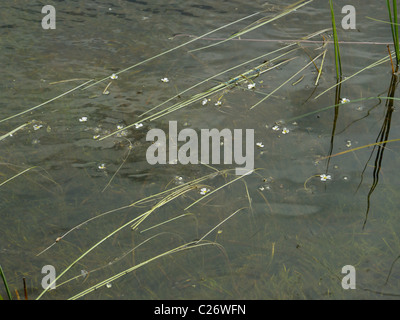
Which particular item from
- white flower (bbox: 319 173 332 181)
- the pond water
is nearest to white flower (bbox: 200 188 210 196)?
the pond water

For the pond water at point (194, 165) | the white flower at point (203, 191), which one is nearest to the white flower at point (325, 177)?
the pond water at point (194, 165)

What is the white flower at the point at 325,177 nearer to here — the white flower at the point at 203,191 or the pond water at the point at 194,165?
the pond water at the point at 194,165

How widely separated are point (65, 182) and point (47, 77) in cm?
119

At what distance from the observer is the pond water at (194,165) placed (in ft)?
8.73

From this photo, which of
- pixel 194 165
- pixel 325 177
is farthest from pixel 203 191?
pixel 325 177

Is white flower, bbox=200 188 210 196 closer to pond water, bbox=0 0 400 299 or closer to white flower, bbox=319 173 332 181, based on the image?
pond water, bbox=0 0 400 299

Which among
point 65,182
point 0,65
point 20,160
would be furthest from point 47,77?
point 65,182

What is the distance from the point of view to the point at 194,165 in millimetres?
3254

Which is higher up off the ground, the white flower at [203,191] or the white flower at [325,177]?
the white flower at [325,177]

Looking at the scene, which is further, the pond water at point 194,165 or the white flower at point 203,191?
the white flower at point 203,191

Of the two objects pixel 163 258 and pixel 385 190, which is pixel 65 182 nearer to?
pixel 163 258

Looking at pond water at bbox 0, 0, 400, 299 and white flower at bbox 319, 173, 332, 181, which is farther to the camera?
white flower at bbox 319, 173, 332, 181

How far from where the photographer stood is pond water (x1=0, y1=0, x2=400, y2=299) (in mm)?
2660

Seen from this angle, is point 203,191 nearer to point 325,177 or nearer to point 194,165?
point 194,165
